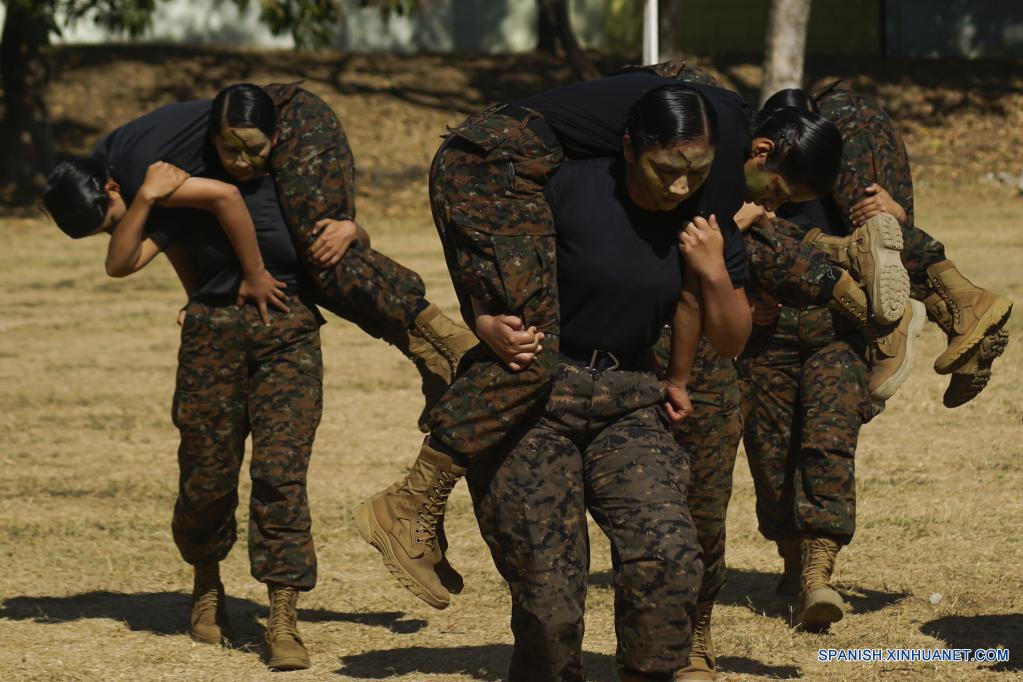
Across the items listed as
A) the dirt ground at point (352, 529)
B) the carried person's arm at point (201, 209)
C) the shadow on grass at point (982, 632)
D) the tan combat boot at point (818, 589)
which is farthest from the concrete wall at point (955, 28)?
the carried person's arm at point (201, 209)

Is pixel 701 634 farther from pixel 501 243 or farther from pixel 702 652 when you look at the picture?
pixel 501 243

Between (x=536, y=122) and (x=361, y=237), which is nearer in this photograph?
(x=536, y=122)

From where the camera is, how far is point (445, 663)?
6.38 m

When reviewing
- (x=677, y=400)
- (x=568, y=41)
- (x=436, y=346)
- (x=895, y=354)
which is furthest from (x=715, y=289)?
(x=568, y=41)

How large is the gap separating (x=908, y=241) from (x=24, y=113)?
18424 millimetres

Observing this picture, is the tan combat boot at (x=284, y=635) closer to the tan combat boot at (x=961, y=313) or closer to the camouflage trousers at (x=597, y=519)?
the camouflage trousers at (x=597, y=519)

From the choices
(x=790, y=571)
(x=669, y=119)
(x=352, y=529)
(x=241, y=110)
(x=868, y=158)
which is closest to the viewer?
(x=669, y=119)

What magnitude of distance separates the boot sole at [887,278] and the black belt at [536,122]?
1.64m

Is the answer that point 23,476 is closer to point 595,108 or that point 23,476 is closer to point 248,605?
point 248,605

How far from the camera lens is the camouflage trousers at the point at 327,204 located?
617cm

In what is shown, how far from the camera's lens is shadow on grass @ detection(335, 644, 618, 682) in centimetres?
618

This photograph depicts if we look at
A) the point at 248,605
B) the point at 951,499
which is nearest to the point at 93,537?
the point at 248,605

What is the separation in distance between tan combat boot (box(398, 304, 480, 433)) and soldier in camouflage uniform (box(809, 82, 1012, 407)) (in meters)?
1.39

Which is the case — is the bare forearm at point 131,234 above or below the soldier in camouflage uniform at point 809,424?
above
